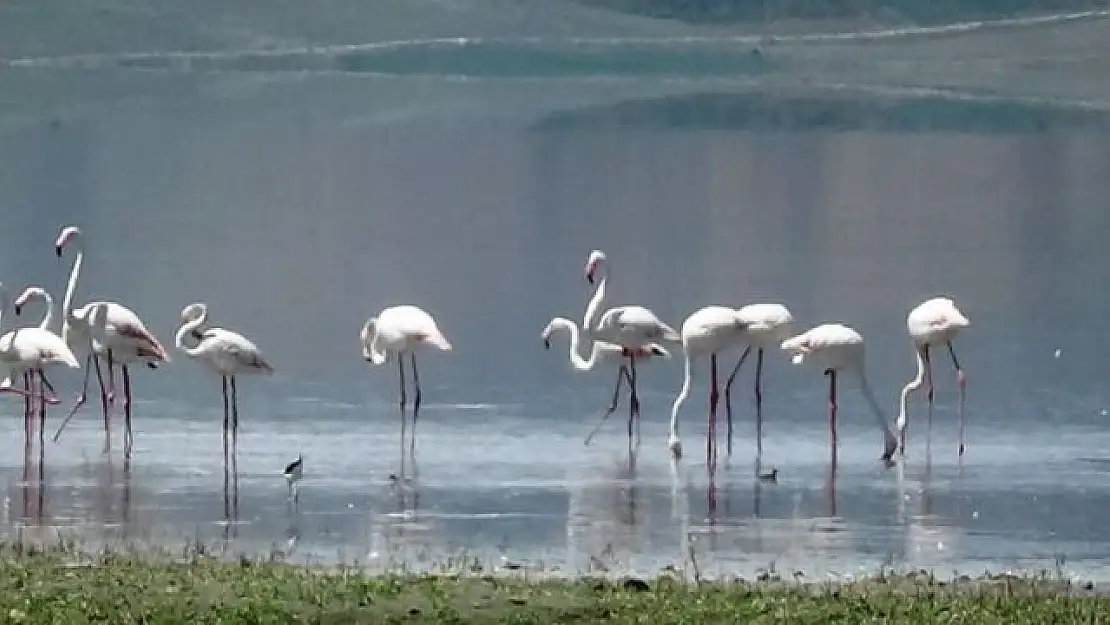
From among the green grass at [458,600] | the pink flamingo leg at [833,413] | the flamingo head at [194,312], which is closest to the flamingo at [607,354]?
the pink flamingo leg at [833,413]

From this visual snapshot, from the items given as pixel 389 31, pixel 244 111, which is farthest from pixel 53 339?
→ pixel 389 31

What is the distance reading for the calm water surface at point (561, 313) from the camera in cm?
1131

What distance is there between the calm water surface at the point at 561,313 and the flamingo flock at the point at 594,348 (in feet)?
0.59

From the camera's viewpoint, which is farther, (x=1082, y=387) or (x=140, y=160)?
(x=140, y=160)

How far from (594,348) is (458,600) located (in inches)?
250

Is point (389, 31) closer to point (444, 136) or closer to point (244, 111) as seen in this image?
point (244, 111)

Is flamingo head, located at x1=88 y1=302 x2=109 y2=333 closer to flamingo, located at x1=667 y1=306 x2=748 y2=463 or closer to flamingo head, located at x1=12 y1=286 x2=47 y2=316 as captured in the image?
flamingo head, located at x1=12 y1=286 x2=47 y2=316

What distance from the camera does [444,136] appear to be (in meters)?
47.2

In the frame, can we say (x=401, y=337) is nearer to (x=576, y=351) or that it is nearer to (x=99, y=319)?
(x=576, y=351)

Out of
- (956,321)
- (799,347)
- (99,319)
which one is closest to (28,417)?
(99,319)

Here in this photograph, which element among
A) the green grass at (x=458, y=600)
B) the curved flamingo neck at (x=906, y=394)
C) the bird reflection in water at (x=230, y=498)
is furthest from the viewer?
the curved flamingo neck at (x=906, y=394)

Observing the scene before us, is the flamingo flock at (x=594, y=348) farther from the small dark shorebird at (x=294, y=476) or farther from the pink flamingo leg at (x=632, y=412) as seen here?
the small dark shorebird at (x=294, y=476)

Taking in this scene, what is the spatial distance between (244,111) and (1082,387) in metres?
45.7

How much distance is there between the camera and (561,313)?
19.3 m
